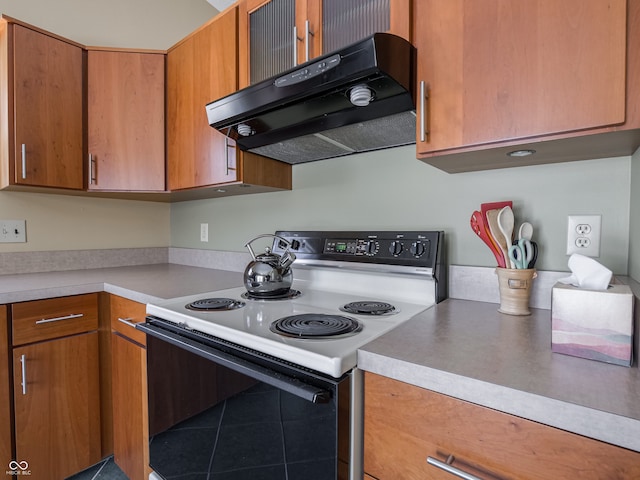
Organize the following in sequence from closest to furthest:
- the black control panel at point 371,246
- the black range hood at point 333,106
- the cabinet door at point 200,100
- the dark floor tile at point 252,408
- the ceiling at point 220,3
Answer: the dark floor tile at point 252,408
the black range hood at point 333,106
the black control panel at point 371,246
the cabinet door at point 200,100
the ceiling at point 220,3

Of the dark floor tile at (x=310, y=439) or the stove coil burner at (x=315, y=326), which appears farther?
the stove coil burner at (x=315, y=326)

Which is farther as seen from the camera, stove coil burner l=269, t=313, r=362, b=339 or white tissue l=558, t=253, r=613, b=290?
stove coil burner l=269, t=313, r=362, b=339

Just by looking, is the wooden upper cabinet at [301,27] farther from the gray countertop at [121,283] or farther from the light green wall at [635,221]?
the gray countertop at [121,283]

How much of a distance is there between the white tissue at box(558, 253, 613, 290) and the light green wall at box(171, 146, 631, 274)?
0.38 m

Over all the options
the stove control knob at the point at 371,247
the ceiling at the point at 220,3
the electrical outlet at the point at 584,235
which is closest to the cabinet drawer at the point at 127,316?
the stove control knob at the point at 371,247

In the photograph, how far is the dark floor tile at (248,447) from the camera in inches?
30.8

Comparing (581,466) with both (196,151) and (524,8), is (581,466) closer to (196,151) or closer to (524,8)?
(524,8)

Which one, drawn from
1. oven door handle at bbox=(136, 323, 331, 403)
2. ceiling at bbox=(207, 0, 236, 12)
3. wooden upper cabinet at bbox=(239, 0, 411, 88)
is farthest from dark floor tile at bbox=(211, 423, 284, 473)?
ceiling at bbox=(207, 0, 236, 12)

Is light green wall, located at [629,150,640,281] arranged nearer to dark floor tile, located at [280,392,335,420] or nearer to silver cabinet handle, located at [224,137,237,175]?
dark floor tile, located at [280,392,335,420]

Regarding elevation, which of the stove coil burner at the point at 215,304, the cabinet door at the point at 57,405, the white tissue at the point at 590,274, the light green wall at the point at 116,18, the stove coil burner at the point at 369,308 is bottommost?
the cabinet door at the point at 57,405

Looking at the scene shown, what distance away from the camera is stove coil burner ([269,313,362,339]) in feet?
2.57

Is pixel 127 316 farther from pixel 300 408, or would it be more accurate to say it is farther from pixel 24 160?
pixel 300 408

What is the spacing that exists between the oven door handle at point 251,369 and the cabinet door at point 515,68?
2.25ft

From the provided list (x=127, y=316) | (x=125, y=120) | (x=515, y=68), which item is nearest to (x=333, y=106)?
(x=515, y=68)
